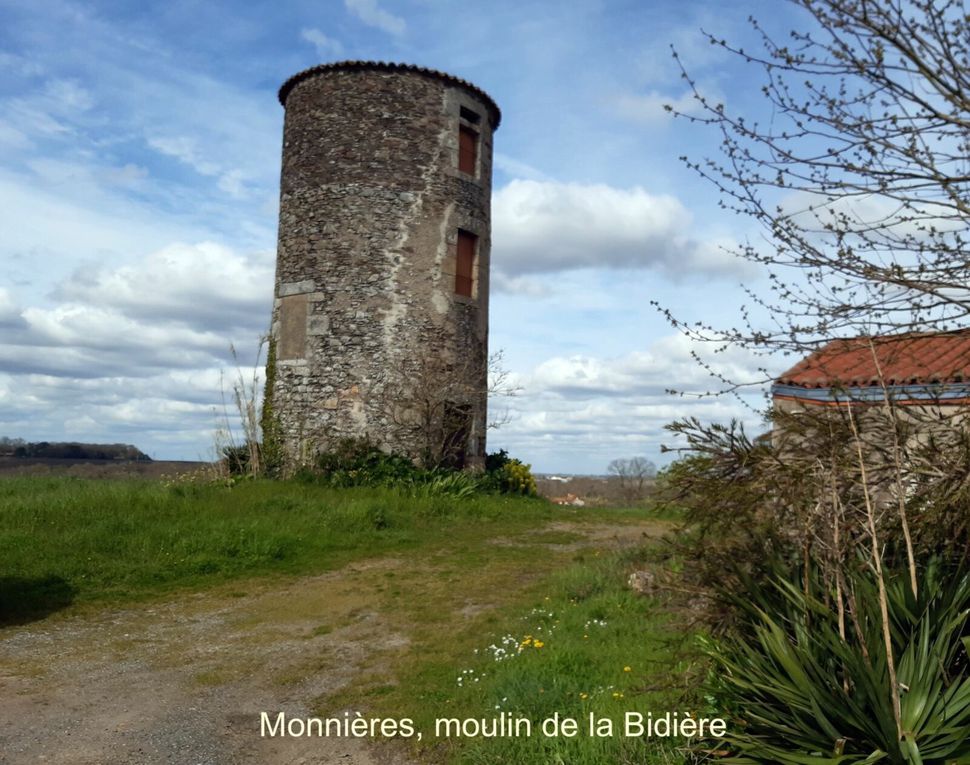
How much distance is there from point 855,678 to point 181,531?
887cm

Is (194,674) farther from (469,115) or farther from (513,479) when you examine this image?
(469,115)

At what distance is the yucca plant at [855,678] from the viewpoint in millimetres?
3123

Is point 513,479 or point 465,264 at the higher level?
point 465,264

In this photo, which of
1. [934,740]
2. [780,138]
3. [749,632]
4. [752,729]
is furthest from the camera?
[780,138]

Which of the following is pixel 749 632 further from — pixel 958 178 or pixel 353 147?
pixel 353 147

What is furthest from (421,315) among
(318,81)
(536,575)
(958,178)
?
(958,178)

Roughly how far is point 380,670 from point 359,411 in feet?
31.0

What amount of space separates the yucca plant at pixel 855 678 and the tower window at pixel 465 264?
13.0 meters

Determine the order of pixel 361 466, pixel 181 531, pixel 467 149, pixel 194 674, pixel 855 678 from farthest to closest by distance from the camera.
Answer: pixel 467 149
pixel 361 466
pixel 181 531
pixel 194 674
pixel 855 678

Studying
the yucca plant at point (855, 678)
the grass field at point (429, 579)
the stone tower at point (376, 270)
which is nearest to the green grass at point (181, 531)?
the grass field at point (429, 579)

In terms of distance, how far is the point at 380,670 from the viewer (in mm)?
Answer: 5961

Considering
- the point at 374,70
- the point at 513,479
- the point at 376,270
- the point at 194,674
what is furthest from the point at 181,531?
the point at 374,70

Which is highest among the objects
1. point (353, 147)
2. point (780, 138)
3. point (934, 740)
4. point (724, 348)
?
point (353, 147)

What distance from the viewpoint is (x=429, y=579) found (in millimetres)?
9023
